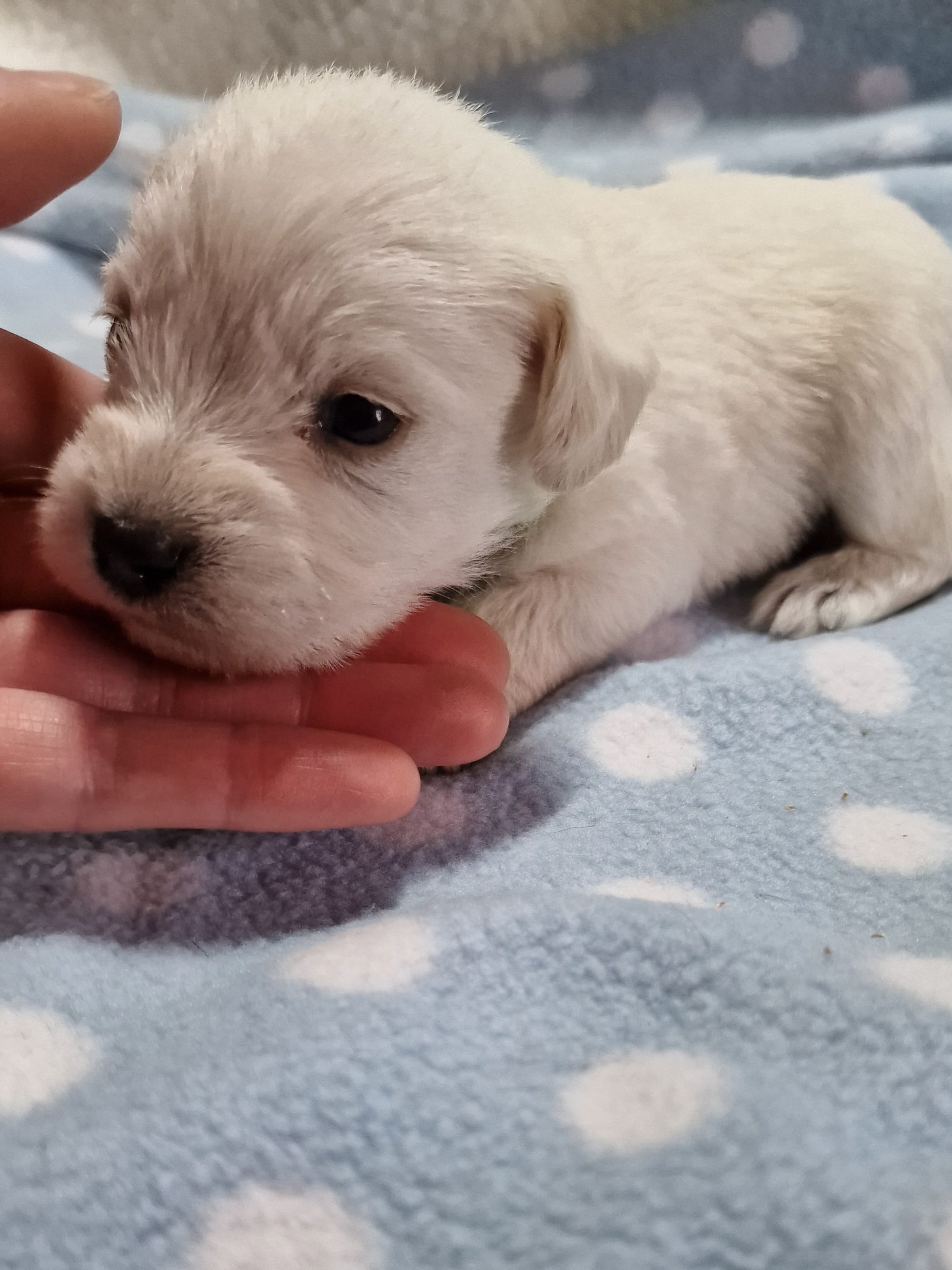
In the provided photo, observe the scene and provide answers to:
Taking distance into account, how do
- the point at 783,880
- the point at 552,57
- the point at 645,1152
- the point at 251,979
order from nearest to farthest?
1. the point at 645,1152
2. the point at 251,979
3. the point at 783,880
4. the point at 552,57

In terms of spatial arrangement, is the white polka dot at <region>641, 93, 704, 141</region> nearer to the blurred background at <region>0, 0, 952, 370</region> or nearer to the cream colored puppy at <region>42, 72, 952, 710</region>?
the blurred background at <region>0, 0, 952, 370</region>

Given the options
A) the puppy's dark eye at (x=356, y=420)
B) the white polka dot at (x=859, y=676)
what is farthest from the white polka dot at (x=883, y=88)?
the puppy's dark eye at (x=356, y=420)

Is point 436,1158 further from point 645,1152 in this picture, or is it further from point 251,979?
point 251,979

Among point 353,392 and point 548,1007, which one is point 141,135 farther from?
point 548,1007

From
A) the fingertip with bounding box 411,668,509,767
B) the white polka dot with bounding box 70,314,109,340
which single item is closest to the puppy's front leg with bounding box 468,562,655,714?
the fingertip with bounding box 411,668,509,767

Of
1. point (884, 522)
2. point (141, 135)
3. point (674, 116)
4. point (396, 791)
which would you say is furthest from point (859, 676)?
point (141, 135)

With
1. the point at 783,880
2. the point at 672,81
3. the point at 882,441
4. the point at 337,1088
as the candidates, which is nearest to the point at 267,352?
the point at 337,1088

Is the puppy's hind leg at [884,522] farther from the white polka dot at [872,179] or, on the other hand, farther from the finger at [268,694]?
the white polka dot at [872,179]
